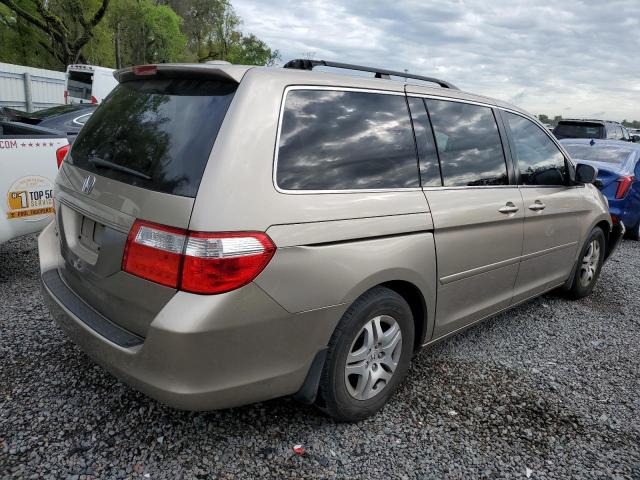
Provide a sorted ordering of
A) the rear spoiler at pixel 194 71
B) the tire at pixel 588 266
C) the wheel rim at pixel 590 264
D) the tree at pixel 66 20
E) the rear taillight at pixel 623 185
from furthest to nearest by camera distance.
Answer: the tree at pixel 66 20, the rear taillight at pixel 623 185, the wheel rim at pixel 590 264, the tire at pixel 588 266, the rear spoiler at pixel 194 71

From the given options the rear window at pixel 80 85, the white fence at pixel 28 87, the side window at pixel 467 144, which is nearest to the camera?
the side window at pixel 467 144

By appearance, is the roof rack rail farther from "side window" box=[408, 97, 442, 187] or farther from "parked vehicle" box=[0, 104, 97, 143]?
"parked vehicle" box=[0, 104, 97, 143]

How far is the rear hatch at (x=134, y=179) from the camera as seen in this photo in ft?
6.74

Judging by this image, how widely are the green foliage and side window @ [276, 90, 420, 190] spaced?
84.4ft

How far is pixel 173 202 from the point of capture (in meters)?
2.01

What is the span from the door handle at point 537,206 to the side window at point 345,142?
1274 mm

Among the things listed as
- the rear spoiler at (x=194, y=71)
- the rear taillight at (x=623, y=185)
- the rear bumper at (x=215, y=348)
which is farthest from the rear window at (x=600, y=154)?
the rear spoiler at (x=194, y=71)

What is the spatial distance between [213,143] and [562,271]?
3412 mm

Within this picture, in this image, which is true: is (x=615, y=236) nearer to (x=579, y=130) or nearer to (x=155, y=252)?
(x=155, y=252)

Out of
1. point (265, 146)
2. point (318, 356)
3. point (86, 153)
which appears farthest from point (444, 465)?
point (86, 153)

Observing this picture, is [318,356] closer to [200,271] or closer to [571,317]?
[200,271]

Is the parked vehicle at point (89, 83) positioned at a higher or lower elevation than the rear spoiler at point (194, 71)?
lower

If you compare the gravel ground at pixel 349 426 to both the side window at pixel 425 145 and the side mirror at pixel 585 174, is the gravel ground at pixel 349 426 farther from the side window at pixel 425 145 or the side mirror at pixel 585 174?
the side mirror at pixel 585 174

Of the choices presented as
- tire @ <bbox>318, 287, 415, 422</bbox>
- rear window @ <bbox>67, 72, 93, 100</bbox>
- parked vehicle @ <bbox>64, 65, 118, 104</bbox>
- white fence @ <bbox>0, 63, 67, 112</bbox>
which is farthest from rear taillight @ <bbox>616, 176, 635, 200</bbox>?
white fence @ <bbox>0, 63, 67, 112</bbox>
